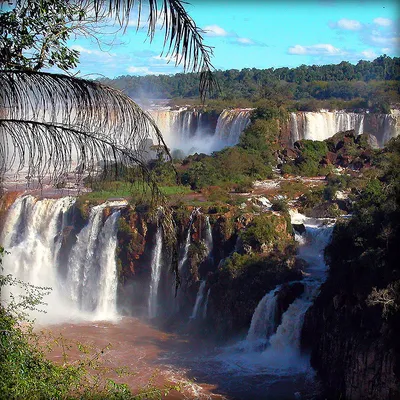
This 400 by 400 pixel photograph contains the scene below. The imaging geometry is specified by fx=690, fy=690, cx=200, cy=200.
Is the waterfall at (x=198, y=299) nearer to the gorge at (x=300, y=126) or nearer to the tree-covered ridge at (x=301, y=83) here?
the gorge at (x=300, y=126)

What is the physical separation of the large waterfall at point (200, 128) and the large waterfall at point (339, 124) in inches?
95.5

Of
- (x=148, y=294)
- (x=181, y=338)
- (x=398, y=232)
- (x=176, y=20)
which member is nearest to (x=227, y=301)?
(x=181, y=338)

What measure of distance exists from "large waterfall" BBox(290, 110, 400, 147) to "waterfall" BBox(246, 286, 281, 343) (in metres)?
15.5

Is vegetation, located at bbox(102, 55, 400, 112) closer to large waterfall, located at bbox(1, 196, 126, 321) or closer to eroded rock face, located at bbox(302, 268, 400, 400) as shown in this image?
large waterfall, located at bbox(1, 196, 126, 321)

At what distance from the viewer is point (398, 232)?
1308 centimetres

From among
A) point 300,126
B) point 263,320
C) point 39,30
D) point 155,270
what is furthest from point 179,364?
point 300,126

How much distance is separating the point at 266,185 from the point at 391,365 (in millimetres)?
13400

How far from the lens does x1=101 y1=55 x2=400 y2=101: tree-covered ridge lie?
40781mm

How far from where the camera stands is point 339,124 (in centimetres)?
3244

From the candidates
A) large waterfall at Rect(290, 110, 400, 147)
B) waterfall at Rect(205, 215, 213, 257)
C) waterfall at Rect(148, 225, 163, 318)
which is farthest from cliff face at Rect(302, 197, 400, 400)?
large waterfall at Rect(290, 110, 400, 147)

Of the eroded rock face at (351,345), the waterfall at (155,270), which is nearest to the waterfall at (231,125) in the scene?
the waterfall at (155,270)

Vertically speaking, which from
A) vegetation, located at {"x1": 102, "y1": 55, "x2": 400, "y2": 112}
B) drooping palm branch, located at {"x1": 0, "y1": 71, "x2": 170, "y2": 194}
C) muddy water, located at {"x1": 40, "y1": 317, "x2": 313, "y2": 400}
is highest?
vegetation, located at {"x1": 102, "y1": 55, "x2": 400, "y2": 112}

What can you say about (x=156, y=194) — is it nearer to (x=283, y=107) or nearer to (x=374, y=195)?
(x=374, y=195)

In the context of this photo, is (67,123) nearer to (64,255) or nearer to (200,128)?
(64,255)
